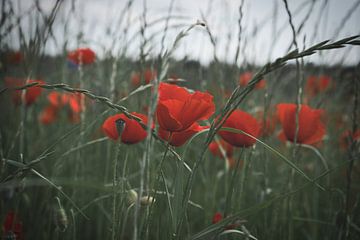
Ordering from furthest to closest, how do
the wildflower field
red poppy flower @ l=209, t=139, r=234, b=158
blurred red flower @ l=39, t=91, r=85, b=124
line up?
blurred red flower @ l=39, t=91, r=85, b=124, red poppy flower @ l=209, t=139, r=234, b=158, the wildflower field

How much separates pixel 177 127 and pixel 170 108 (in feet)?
0.12

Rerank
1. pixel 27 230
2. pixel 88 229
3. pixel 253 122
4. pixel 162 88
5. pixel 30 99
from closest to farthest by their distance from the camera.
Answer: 1. pixel 162 88
2. pixel 253 122
3. pixel 27 230
4. pixel 88 229
5. pixel 30 99

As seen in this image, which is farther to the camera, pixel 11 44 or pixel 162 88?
pixel 11 44

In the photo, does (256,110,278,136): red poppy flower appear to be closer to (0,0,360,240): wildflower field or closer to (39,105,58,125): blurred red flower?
(0,0,360,240): wildflower field

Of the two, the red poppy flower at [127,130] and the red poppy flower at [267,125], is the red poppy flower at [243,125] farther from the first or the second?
the red poppy flower at [127,130]

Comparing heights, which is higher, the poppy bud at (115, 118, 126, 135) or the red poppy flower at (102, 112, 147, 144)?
the poppy bud at (115, 118, 126, 135)

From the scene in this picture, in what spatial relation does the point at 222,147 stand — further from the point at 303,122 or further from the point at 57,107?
the point at 57,107

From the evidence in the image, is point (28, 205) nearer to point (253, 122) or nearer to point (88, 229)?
point (88, 229)

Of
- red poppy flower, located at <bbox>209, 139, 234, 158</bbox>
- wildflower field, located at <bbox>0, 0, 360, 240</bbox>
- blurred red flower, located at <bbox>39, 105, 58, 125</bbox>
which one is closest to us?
wildflower field, located at <bbox>0, 0, 360, 240</bbox>

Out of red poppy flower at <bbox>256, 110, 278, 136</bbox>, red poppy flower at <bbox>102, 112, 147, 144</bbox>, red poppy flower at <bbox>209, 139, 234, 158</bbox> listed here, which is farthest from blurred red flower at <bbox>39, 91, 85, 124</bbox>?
red poppy flower at <bbox>102, 112, 147, 144</bbox>

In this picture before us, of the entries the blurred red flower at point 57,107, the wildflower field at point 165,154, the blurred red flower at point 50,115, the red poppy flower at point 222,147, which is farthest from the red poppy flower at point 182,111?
the blurred red flower at point 50,115

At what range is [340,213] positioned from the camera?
2.74 ft

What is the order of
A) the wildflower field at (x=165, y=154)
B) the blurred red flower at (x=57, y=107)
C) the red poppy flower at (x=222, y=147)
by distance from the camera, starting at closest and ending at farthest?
the wildflower field at (x=165, y=154), the red poppy flower at (x=222, y=147), the blurred red flower at (x=57, y=107)

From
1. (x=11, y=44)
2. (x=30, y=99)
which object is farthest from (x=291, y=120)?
(x=11, y=44)
